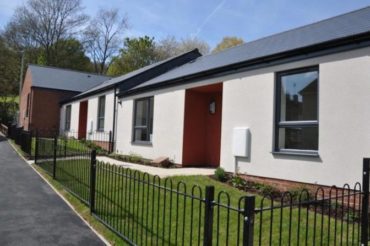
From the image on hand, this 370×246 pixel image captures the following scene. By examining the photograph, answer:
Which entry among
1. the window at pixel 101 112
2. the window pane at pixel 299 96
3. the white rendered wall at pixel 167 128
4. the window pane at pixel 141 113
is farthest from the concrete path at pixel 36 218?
the window at pixel 101 112

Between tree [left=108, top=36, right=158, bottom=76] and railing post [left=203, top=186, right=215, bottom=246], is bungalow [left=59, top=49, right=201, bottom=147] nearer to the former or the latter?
railing post [left=203, top=186, right=215, bottom=246]

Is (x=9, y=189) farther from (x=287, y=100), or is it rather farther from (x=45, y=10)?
(x=45, y=10)

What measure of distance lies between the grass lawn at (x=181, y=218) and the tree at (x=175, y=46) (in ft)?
128

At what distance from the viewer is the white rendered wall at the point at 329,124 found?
707 centimetres

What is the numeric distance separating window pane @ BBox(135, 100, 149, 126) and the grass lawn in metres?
6.35

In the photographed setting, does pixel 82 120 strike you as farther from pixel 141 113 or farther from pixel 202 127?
pixel 202 127

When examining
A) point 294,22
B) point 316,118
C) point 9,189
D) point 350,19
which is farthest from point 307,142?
point 294,22

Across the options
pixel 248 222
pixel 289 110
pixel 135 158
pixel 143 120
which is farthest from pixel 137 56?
pixel 248 222

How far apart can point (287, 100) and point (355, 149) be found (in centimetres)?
218

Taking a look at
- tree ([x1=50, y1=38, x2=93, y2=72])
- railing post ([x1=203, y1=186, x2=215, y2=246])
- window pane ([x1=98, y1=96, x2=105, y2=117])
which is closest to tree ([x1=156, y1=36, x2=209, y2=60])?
tree ([x1=50, y1=38, x2=93, y2=72])

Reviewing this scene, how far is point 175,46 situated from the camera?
4844 centimetres

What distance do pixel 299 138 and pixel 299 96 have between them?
3.19ft

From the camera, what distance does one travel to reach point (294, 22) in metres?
19.5

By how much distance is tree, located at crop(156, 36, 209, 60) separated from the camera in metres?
46.9
